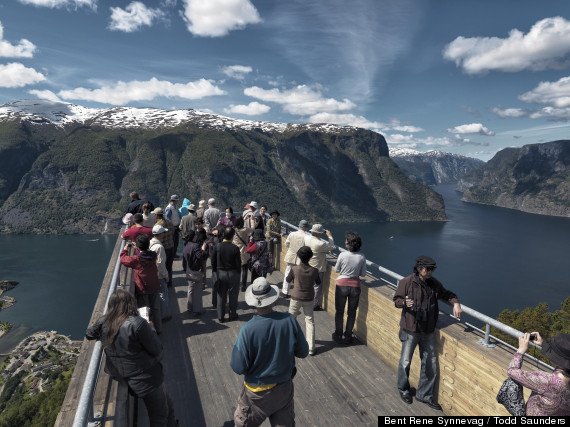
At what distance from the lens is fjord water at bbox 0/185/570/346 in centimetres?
8662

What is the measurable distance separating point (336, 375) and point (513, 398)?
3126 mm

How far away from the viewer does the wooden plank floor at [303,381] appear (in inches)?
187

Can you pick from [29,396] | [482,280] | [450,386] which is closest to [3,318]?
[29,396]

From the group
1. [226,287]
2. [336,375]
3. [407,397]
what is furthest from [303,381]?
[226,287]

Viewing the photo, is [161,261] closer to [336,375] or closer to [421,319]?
[336,375]

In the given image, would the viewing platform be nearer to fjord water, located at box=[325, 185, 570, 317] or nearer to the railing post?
the railing post

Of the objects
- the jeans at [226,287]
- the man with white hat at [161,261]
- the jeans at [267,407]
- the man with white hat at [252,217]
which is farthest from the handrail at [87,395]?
the man with white hat at [252,217]

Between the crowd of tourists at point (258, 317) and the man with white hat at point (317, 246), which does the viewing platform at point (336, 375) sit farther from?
the man with white hat at point (317, 246)

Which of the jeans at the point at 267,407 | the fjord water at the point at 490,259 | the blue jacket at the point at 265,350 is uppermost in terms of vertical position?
the blue jacket at the point at 265,350

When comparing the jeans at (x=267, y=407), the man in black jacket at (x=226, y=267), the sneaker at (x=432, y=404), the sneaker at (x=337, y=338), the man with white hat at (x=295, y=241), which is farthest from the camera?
the man with white hat at (x=295, y=241)

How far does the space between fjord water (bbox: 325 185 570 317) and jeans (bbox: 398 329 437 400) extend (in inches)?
3558

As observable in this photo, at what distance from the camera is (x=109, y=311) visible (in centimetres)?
322

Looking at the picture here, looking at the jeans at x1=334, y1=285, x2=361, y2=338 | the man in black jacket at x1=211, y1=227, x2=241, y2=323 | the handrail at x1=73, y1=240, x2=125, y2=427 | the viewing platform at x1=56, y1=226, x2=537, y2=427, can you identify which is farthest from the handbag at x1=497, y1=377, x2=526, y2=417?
the man in black jacket at x1=211, y1=227, x2=241, y2=323

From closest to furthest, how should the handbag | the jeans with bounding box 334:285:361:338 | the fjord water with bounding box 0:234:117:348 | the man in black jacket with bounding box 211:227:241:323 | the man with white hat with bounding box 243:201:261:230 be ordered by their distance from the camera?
the handbag, the jeans with bounding box 334:285:361:338, the man in black jacket with bounding box 211:227:241:323, the man with white hat with bounding box 243:201:261:230, the fjord water with bounding box 0:234:117:348
